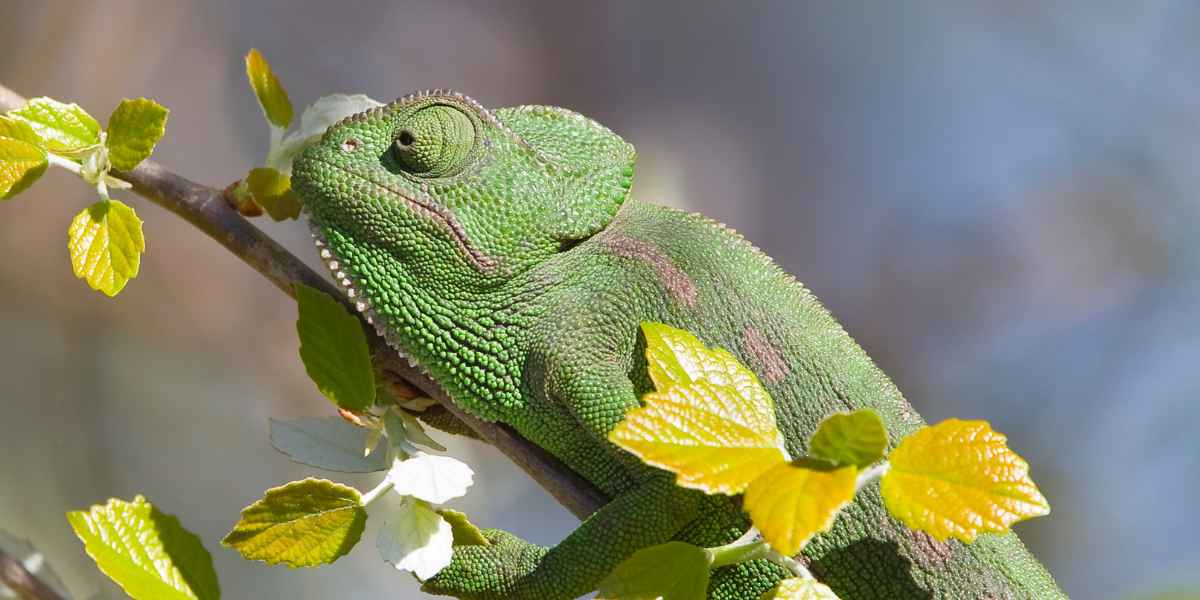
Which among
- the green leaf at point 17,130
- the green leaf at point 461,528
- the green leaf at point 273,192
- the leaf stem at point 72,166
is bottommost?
the green leaf at point 461,528

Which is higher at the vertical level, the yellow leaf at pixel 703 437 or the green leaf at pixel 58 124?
the green leaf at pixel 58 124

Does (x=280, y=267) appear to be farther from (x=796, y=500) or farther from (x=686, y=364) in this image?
(x=796, y=500)

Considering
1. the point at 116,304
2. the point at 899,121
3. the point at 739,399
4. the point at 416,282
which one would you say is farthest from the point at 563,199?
the point at 116,304

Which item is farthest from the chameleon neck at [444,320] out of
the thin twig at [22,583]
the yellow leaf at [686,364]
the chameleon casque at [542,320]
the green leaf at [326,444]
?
the thin twig at [22,583]

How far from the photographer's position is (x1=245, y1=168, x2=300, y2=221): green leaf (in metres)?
1.06

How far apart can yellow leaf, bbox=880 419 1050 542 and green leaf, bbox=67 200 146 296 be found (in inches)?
24.2

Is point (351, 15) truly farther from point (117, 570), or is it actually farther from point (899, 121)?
point (117, 570)

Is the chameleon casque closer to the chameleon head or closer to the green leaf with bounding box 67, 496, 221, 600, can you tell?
the chameleon head

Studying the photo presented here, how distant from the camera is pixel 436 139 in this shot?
3.57 ft

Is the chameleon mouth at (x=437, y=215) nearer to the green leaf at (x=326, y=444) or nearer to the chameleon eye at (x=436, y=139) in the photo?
the chameleon eye at (x=436, y=139)

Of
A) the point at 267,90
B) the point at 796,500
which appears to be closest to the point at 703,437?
the point at 796,500

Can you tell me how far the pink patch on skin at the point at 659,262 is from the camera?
1.12 metres

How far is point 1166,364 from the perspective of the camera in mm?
2500

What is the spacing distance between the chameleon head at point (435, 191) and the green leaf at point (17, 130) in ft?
0.93
